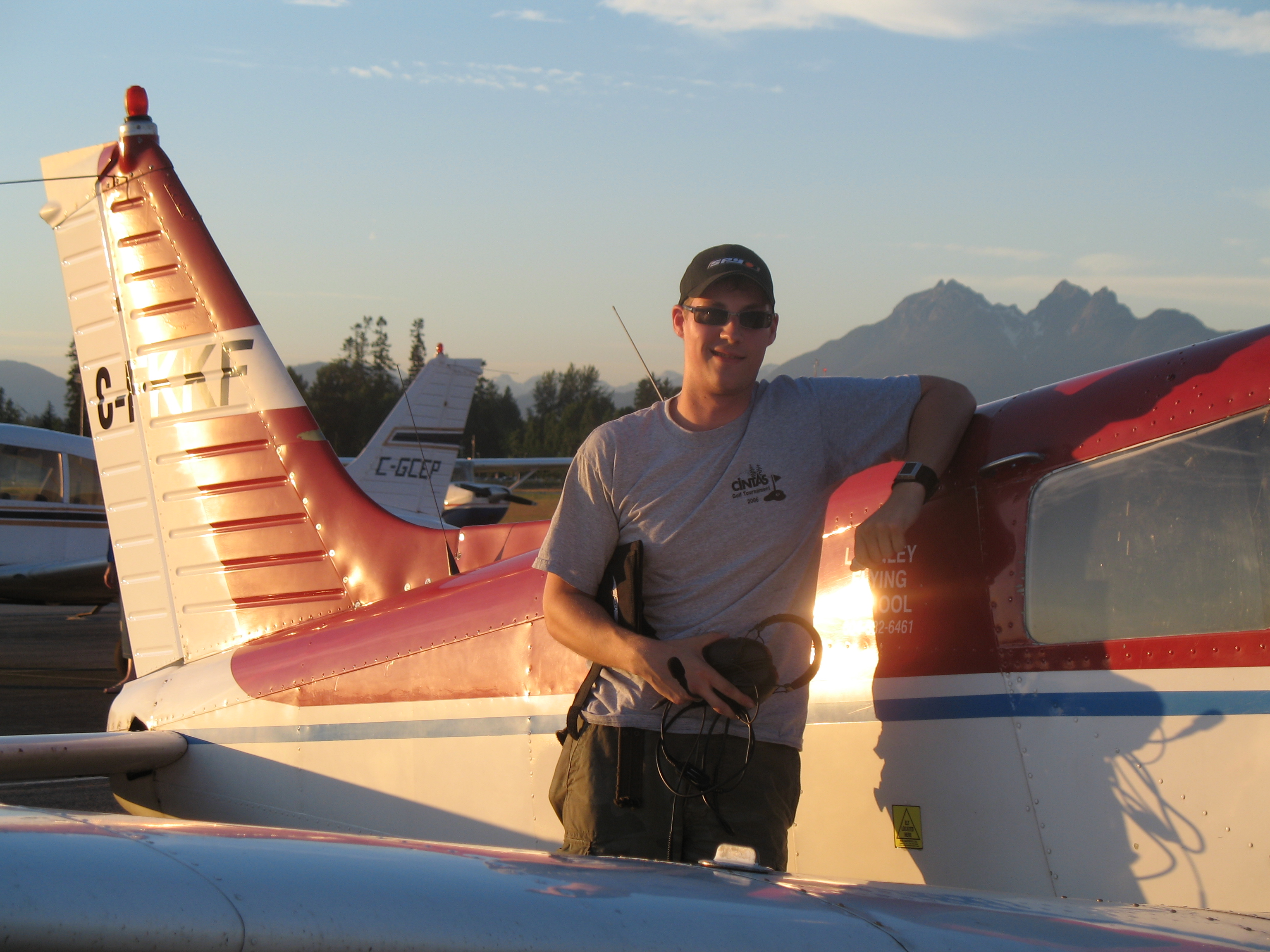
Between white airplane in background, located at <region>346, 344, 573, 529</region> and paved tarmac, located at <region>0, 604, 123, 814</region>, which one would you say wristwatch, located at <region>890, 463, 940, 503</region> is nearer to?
paved tarmac, located at <region>0, 604, 123, 814</region>

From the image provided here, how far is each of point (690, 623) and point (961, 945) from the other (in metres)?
0.88

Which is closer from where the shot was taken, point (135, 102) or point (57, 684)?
point (135, 102)

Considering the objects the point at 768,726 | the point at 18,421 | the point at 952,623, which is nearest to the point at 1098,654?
the point at 952,623

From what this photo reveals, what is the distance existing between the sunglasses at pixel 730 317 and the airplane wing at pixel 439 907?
1168 millimetres

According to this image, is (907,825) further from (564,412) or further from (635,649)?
(564,412)

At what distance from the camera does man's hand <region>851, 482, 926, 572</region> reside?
222 cm

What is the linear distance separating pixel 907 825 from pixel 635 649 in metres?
0.82

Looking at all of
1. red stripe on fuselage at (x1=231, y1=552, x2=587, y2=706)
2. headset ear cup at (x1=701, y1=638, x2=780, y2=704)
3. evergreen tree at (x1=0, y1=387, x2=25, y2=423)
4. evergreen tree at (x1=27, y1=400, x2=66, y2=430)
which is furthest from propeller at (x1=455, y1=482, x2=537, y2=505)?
evergreen tree at (x1=0, y1=387, x2=25, y2=423)

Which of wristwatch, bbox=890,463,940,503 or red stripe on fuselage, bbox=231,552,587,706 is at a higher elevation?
wristwatch, bbox=890,463,940,503

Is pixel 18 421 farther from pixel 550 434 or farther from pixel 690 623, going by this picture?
pixel 690 623

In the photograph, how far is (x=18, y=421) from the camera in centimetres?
6981

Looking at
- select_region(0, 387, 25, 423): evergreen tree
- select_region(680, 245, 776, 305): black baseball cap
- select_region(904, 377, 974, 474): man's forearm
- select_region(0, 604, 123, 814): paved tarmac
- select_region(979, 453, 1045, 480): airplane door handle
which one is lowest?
select_region(0, 604, 123, 814): paved tarmac

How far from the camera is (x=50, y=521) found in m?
14.4

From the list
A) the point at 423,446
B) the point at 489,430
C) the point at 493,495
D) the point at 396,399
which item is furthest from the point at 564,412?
the point at 423,446
